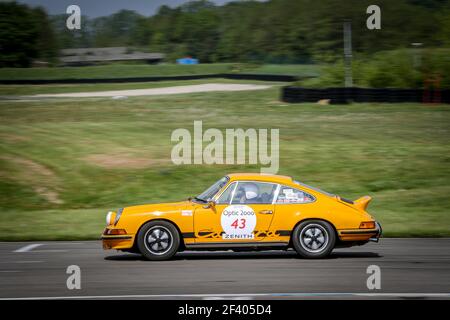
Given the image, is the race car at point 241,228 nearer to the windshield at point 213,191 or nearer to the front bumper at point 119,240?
the front bumper at point 119,240

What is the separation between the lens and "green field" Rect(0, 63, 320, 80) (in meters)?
51.2

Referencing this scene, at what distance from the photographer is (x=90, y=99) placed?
3934 cm

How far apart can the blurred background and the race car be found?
377 centimetres

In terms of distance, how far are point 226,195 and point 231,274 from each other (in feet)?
4.94

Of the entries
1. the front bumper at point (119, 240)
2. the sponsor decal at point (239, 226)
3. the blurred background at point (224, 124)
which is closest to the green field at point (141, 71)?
the blurred background at point (224, 124)

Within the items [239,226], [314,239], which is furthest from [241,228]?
[314,239]

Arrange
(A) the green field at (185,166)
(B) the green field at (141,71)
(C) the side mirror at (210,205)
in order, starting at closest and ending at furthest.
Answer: (C) the side mirror at (210,205) < (A) the green field at (185,166) < (B) the green field at (141,71)

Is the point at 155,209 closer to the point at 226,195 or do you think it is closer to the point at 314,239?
the point at 226,195

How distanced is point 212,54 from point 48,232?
64.1m

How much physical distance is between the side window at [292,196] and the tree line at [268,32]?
142 feet

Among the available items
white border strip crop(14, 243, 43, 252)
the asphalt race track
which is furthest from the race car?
white border strip crop(14, 243, 43, 252)

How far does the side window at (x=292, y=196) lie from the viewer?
976cm

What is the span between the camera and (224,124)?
27969mm
